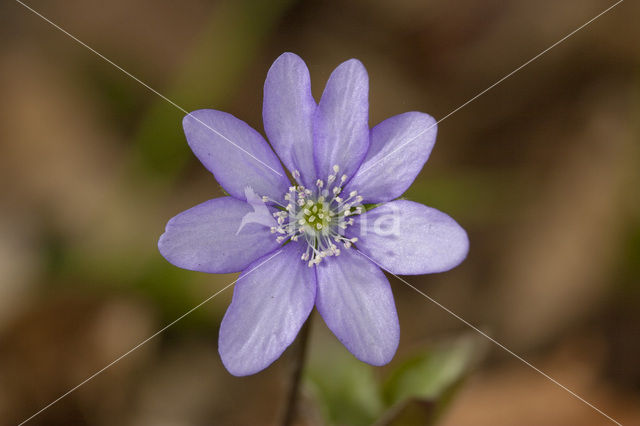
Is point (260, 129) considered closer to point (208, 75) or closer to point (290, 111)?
point (208, 75)

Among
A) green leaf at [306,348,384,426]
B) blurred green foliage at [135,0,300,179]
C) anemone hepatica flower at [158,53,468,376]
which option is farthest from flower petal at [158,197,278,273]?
blurred green foliage at [135,0,300,179]

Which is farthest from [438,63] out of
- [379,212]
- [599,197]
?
[379,212]

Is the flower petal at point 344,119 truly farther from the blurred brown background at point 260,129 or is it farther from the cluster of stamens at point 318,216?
the blurred brown background at point 260,129

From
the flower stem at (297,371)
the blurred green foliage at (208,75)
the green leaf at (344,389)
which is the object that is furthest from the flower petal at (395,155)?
the blurred green foliage at (208,75)

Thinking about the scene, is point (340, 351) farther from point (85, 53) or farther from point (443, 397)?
point (85, 53)

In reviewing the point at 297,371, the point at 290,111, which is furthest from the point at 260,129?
the point at 297,371

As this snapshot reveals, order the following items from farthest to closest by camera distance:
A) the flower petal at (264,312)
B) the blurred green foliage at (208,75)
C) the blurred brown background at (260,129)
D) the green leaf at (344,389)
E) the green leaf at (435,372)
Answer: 1. the blurred green foliage at (208,75)
2. the blurred brown background at (260,129)
3. the green leaf at (344,389)
4. the green leaf at (435,372)
5. the flower petal at (264,312)

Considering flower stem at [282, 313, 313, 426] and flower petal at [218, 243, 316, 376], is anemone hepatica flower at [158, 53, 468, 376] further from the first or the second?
flower stem at [282, 313, 313, 426]

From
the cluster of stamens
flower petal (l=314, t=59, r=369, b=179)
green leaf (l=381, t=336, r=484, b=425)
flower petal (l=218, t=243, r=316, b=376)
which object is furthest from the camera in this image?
green leaf (l=381, t=336, r=484, b=425)
